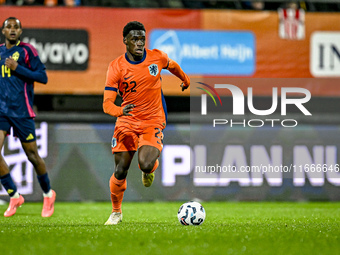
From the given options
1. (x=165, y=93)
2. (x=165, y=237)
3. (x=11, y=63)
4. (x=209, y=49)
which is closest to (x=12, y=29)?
(x=11, y=63)

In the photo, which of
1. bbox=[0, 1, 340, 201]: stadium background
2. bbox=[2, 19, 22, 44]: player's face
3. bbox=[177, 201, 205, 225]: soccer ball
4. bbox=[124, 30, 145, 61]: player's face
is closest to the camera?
bbox=[177, 201, 205, 225]: soccer ball

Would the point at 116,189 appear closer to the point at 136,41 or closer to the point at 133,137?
the point at 133,137

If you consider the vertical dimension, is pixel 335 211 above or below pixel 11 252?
below

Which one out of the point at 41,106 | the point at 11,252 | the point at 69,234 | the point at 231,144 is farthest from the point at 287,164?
the point at 11,252

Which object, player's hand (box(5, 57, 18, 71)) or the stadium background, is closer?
player's hand (box(5, 57, 18, 71))

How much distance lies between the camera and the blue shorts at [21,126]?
281 inches

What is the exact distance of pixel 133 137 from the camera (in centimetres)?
628

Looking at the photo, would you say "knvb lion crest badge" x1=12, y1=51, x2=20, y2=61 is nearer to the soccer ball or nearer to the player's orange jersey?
the player's orange jersey

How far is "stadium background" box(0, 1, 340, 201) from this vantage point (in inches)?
402

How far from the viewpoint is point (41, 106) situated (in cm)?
1146

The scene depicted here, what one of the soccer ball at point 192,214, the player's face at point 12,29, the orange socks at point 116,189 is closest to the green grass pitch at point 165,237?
the soccer ball at point 192,214

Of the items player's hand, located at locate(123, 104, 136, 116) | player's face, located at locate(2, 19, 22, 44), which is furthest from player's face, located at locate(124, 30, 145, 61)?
player's face, located at locate(2, 19, 22, 44)

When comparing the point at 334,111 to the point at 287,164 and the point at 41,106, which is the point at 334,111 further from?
the point at 41,106

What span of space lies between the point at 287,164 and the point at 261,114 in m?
1.04
